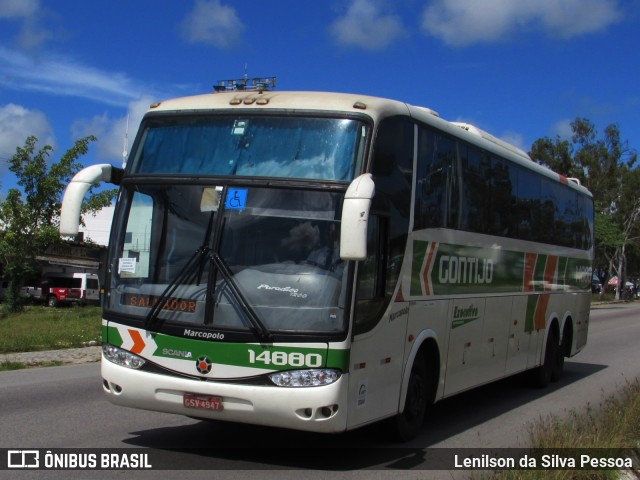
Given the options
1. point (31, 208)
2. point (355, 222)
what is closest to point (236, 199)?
point (355, 222)

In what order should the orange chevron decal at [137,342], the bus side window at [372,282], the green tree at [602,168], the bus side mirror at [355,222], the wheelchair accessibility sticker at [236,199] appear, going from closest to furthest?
the bus side mirror at [355,222]
the bus side window at [372,282]
the wheelchair accessibility sticker at [236,199]
the orange chevron decal at [137,342]
the green tree at [602,168]

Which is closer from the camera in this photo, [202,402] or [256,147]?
[202,402]

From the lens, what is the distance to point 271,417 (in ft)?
20.9

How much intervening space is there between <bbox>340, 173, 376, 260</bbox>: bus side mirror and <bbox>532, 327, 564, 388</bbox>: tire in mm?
8400

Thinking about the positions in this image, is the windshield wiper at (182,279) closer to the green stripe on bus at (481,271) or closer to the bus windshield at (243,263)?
the bus windshield at (243,263)

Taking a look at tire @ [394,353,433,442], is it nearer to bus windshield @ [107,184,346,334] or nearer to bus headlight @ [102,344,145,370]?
bus windshield @ [107,184,346,334]

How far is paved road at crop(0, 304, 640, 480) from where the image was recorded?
7016 millimetres

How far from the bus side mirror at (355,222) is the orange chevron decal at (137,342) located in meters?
2.25

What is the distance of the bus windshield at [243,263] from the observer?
6449 millimetres

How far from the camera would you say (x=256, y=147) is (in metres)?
6.97

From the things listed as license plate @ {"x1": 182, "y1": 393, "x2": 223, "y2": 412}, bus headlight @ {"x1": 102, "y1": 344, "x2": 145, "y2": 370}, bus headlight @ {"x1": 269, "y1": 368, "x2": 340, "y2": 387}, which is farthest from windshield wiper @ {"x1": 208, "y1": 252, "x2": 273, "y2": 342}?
bus headlight @ {"x1": 102, "y1": 344, "x2": 145, "y2": 370}

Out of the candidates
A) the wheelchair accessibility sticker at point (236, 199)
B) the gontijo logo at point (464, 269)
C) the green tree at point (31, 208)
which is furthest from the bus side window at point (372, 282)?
the green tree at point (31, 208)

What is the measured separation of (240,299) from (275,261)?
451 mm

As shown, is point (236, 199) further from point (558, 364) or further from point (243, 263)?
point (558, 364)
